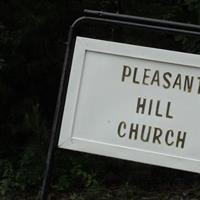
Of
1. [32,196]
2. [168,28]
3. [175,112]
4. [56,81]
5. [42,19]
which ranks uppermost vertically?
[42,19]

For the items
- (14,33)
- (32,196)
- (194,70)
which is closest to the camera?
(194,70)

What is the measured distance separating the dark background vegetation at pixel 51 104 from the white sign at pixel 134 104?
277 cm

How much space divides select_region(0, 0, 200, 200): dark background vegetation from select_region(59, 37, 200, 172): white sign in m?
2.77

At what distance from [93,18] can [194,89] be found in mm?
638

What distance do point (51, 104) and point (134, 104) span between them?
3.71 m

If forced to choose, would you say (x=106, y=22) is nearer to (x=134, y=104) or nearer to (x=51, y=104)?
(x=134, y=104)

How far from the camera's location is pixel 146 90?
288cm

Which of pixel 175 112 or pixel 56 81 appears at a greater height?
pixel 56 81

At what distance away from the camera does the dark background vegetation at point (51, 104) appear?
571 cm

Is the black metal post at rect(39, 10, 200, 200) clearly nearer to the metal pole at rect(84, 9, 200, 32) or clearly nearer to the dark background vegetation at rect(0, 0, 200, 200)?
the metal pole at rect(84, 9, 200, 32)

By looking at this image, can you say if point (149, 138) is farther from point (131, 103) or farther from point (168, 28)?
point (168, 28)

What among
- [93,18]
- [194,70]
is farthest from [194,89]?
[93,18]

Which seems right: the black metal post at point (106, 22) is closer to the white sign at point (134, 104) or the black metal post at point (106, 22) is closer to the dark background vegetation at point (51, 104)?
the white sign at point (134, 104)

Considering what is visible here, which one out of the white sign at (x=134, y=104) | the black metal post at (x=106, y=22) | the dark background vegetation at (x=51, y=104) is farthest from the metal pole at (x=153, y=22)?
the dark background vegetation at (x=51, y=104)
